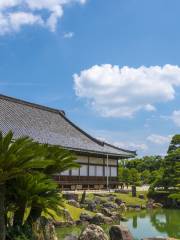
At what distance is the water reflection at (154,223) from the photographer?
863 inches

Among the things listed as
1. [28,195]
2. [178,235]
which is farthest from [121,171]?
[28,195]

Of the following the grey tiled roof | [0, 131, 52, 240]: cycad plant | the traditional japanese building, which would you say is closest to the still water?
[0, 131, 52, 240]: cycad plant

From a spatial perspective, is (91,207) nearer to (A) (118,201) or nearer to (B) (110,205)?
(B) (110,205)

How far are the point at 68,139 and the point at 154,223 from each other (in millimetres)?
13813

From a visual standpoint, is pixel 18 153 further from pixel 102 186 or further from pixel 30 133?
pixel 102 186

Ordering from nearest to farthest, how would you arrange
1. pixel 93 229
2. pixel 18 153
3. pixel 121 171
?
pixel 18 153
pixel 93 229
pixel 121 171

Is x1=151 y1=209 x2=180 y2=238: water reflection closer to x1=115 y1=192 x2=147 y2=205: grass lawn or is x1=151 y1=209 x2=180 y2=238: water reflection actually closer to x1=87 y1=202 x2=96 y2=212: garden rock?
x1=115 y1=192 x2=147 y2=205: grass lawn

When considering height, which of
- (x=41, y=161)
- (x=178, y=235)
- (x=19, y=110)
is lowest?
(x=178, y=235)

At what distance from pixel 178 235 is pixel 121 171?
29.9m

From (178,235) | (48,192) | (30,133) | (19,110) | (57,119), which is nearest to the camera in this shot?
(48,192)

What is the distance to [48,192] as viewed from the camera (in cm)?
1395

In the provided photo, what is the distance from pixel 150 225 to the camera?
25094mm

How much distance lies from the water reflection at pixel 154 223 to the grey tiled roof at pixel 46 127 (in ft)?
27.7

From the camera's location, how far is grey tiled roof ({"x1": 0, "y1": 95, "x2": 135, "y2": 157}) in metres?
34.2
